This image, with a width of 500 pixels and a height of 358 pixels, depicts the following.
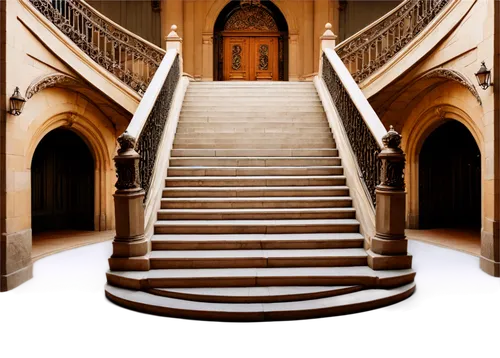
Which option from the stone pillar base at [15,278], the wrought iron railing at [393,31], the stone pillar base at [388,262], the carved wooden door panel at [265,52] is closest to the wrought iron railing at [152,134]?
the stone pillar base at [15,278]

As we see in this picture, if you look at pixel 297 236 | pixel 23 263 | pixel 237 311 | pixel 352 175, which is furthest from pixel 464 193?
pixel 23 263

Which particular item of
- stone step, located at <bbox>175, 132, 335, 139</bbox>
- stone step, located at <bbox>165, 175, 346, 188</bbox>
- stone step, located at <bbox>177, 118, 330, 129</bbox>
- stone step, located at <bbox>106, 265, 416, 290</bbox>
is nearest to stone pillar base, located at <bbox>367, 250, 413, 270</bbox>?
stone step, located at <bbox>106, 265, 416, 290</bbox>

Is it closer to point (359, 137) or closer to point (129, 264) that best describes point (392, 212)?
point (359, 137)

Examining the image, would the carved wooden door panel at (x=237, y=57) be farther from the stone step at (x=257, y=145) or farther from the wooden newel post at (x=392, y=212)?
the wooden newel post at (x=392, y=212)

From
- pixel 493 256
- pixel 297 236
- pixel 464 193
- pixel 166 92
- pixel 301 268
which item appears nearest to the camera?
pixel 301 268

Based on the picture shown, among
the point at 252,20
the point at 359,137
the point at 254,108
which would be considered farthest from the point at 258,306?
the point at 252,20

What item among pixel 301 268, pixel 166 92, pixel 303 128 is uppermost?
pixel 166 92

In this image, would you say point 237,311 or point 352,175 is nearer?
point 237,311

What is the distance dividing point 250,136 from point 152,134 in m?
1.68

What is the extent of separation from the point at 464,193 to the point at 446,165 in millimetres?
860

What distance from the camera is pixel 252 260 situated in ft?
13.8

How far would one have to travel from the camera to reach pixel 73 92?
24.6 feet

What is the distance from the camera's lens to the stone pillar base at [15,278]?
15.7ft

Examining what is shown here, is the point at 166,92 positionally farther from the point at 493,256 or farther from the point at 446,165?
the point at 446,165
